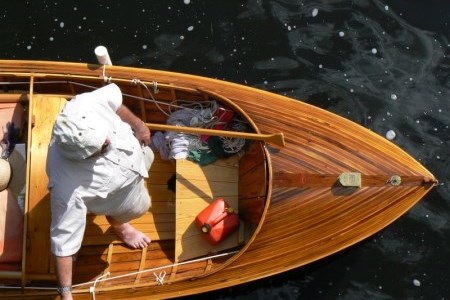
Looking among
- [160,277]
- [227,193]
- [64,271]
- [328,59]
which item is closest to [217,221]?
[227,193]

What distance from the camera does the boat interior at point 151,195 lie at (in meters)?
3.83

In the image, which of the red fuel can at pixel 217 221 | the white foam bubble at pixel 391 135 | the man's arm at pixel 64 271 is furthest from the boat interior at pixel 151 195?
the white foam bubble at pixel 391 135

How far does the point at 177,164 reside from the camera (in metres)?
4.31

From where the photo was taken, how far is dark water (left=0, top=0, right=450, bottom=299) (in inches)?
192

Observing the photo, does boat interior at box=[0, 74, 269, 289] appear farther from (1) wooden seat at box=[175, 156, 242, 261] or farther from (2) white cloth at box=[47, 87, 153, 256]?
(2) white cloth at box=[47, 87, 153, 256]

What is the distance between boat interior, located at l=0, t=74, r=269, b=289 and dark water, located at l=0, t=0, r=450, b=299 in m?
0.96

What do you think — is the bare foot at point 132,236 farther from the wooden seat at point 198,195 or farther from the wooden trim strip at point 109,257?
the wooden seat at point 198,195

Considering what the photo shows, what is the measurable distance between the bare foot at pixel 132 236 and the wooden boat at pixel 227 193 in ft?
0.25

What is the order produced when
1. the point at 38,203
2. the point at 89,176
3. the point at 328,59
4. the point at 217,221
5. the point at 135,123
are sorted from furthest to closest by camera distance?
the point at 328,59 < the point at 217,221 < the point at 38,203 < the point at 135,123 < the point at 89,176

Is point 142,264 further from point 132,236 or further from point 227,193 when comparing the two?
point 227,193

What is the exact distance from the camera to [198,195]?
169 inches

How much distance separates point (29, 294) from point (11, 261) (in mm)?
258

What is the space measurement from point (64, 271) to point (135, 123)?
→ 0.96 m

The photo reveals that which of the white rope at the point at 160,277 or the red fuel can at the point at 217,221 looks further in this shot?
the red fuel can at the point at 217,221
